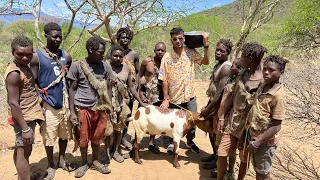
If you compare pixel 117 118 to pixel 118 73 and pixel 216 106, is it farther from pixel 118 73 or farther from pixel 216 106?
pixel 216 106

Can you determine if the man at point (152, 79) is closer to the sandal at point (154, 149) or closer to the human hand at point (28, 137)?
the sandal at point (154, 149)

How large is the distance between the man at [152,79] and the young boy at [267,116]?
1.85 metres

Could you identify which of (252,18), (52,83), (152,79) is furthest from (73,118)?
(252,18)

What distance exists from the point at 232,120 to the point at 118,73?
1.74 m

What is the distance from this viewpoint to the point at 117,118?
3.97 m

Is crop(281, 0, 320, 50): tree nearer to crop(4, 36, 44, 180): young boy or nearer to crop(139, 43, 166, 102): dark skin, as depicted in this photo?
crop(139, 43, 166, 102): dark skin

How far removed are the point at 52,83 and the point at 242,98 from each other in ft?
Result: 7.21

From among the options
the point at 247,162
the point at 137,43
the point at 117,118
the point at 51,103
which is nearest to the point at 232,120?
the point at 247,162

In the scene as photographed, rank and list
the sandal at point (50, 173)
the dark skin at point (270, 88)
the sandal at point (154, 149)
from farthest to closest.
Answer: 1. the sandal at point (154, 149)
2. the sandal at point (50, 173)
3. the dark skin at point (270, 88)

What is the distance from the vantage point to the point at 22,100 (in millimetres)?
2951

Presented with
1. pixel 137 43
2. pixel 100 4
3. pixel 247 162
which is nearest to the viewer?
pixel 247 162

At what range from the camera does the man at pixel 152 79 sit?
4207mm

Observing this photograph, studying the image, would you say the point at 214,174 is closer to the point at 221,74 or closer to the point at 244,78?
the point at 221,74

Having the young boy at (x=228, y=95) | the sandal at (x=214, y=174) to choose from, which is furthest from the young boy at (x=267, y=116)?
the sandal at (x=214, y=174)
